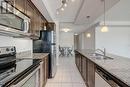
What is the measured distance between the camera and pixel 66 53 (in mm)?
15523

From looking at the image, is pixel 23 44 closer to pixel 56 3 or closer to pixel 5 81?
pixel 56 3

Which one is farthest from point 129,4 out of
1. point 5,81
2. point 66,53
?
point 66,53

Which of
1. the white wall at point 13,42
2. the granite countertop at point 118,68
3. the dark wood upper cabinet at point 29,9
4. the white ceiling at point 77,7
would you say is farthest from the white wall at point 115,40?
the granite countertop at point 118,68

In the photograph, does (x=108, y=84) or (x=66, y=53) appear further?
(x=66, y=53)

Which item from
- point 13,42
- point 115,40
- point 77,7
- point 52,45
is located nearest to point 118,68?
point 13,42

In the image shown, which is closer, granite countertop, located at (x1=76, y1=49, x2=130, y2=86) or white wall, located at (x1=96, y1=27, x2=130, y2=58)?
granite countertop, located at (x1=76, y1=49, x2=130, y2=86)

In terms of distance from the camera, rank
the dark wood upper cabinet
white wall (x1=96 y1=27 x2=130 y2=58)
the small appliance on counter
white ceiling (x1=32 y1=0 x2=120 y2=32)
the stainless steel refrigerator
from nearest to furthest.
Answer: the small appliance on counter
the dark wood upper cabinet
white ceiling (x1=32 y1=0 x2=120 y2=32)
the stainless steel refrigerator
white wall (x1=96 y1=27 x2=130 y2=58)

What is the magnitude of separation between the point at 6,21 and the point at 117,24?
838cm

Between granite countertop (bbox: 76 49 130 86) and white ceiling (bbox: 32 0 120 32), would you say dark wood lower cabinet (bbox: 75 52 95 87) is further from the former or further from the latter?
white ceiling (bbox: 32 0 120 32)

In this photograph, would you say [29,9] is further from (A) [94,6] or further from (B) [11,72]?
(B) [11,72]

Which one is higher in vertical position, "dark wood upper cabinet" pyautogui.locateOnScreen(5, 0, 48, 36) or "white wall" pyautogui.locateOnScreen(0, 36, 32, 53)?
"dark wood upper cabinet" pyautogui.locateOnScreen(5, 0, 48, 36)

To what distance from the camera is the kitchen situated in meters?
2.08

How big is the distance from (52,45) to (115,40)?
18.0 ft

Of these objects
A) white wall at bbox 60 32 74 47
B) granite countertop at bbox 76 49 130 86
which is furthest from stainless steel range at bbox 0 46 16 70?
white wall at bbox 60 32 74 47
